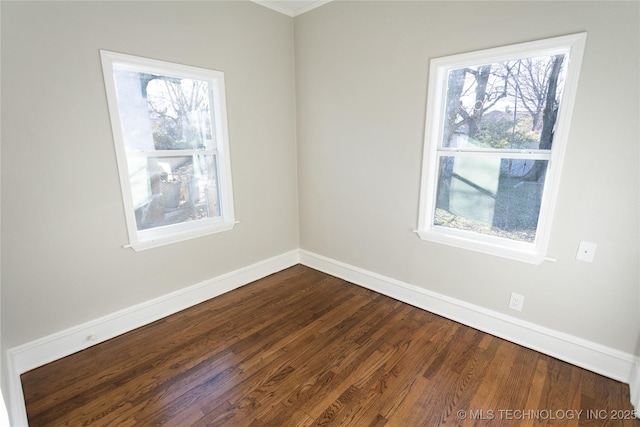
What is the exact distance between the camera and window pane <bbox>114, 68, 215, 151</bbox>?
2.28 m

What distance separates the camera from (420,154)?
8.34 ft

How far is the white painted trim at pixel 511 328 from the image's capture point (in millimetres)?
1945

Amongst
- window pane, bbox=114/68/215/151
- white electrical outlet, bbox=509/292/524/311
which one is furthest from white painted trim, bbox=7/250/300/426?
white electrical outlet, bbox=509/292/524/311

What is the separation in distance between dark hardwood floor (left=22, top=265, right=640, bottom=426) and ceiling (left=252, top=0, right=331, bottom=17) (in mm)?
2905

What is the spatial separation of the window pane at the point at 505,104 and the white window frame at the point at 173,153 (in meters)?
1.95

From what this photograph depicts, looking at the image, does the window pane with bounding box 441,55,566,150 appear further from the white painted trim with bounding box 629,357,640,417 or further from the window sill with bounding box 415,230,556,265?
the white painted trim with bounding box 629,357,640,417

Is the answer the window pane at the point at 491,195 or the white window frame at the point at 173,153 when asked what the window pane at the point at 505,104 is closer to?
the window pane at the point at 491,195

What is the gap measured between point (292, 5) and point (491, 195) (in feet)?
8.44

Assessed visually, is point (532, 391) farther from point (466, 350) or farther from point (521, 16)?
point (521, 16)

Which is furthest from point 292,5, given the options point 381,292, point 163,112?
point 381,292

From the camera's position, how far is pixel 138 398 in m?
1.80

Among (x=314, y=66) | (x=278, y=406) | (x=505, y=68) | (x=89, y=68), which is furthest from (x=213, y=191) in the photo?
(x=505, y=68)

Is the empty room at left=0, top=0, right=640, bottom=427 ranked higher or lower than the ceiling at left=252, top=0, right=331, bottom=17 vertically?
lower

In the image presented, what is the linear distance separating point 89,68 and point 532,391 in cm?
349
